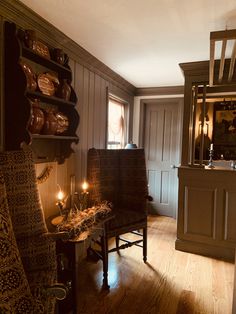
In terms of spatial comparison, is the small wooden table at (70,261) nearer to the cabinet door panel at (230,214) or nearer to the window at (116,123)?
the cabinet door panel at (230,214)

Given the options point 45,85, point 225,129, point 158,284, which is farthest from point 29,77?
point 225,129

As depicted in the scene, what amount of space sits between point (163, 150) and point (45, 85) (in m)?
2.89

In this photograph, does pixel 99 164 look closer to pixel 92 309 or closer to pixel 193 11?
pixel 92 309

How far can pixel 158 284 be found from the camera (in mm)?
2260

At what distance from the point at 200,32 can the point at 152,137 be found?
248 cm

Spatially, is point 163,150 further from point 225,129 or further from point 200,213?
point 200,213

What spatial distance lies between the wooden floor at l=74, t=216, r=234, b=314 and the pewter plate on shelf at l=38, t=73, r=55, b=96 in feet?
5.76

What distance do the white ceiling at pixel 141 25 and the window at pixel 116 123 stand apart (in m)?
0.97

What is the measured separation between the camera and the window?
12.3ft

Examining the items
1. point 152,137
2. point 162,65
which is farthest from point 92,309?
point 152,137

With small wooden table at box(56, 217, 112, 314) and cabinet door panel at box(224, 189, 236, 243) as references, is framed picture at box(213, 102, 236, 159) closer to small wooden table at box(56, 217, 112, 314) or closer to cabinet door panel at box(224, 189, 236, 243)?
cabinet door panel at box(224, 189, 236, 243)

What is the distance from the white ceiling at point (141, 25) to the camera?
5.72 feet

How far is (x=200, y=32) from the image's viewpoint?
6.92 feet

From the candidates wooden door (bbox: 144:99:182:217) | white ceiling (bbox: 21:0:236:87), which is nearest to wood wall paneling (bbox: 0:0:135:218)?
white ceiling (bbox: 21:0:236:87)
